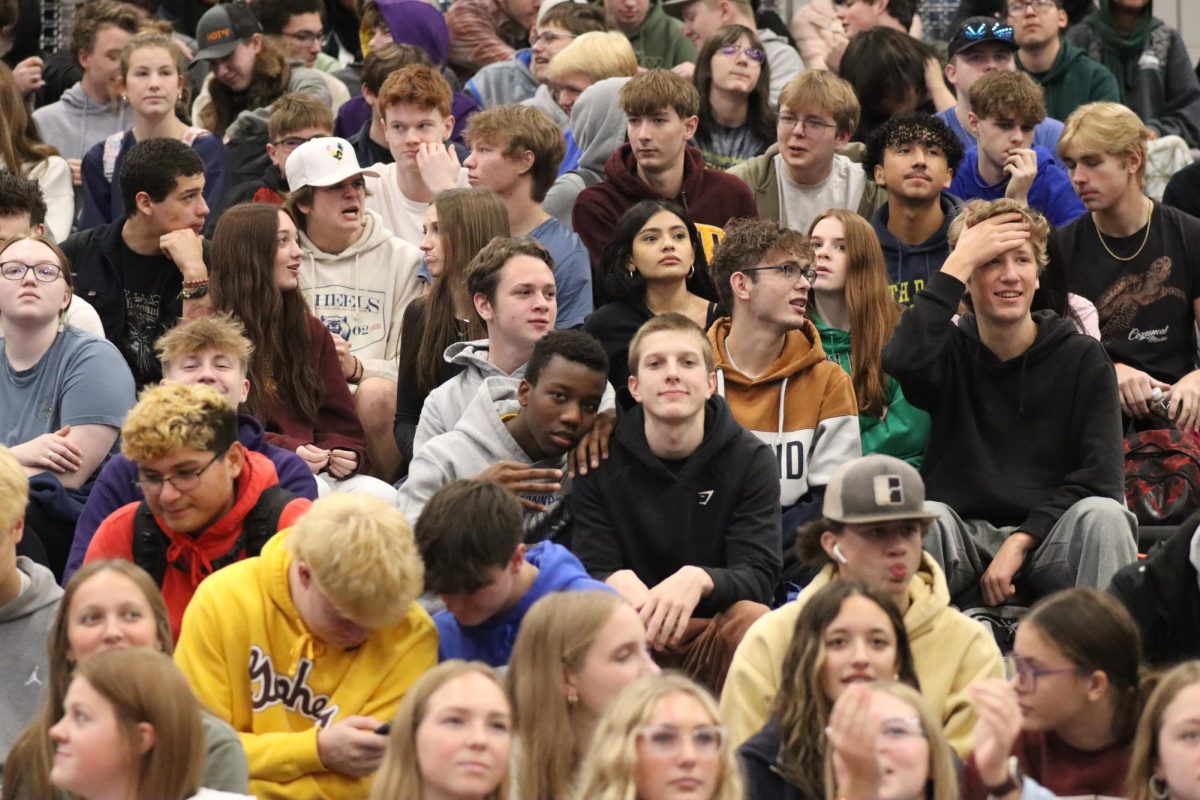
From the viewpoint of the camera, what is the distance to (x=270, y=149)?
359 inches

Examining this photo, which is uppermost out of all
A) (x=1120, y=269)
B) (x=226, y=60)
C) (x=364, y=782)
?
(x=226, y=60)

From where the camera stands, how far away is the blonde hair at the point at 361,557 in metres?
5.12

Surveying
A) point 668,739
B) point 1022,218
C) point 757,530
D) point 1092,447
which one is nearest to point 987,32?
point 1022,218

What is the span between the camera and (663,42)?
1063cm

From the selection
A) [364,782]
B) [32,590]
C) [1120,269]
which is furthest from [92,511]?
[1120,269]

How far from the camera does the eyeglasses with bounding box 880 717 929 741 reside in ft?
15.1

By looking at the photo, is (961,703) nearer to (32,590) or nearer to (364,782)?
(364,782)

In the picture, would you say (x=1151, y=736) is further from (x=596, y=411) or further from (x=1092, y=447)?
(x=596, y=411)

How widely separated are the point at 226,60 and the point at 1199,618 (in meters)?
5.94

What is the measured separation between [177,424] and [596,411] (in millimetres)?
1386

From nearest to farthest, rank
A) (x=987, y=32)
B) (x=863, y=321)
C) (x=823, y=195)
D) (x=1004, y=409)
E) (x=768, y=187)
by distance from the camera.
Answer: (x=1004, y=409), (x=863, y=321), (x=823, y=195), (x=768, y=187), (x=987, y=32)

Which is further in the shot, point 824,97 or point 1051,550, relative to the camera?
point 824,97

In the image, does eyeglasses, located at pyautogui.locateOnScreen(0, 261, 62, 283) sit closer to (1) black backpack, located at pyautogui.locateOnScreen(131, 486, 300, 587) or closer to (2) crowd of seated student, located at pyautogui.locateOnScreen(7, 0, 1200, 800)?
(2) crowd of seated student, located at pyautogui.locateOnScreen(7, 0, 1200, 800)

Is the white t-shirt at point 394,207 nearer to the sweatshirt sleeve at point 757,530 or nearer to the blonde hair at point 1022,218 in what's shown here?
the blonde hair at point 1022,218
